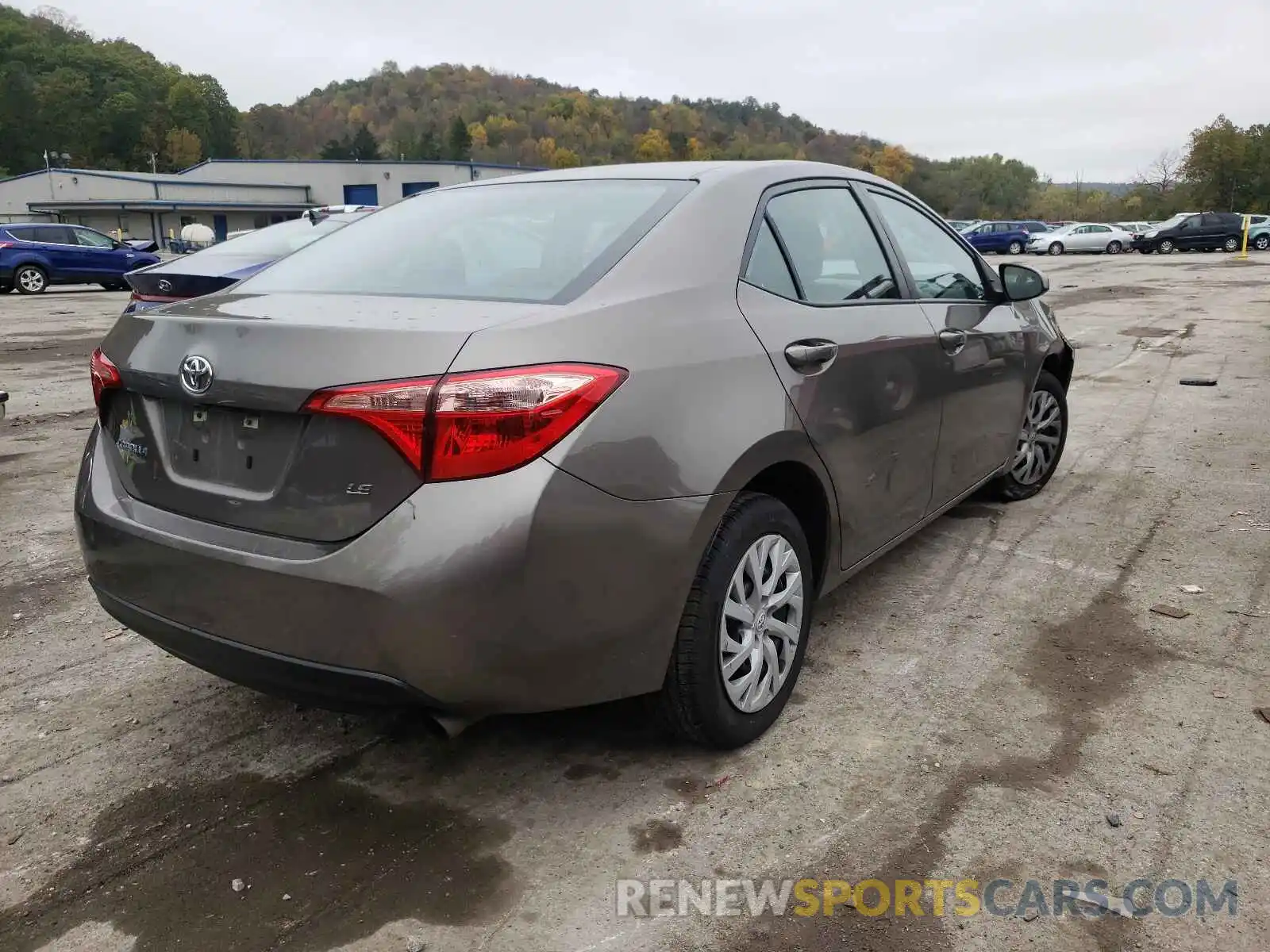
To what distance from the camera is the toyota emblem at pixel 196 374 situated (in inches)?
93.0

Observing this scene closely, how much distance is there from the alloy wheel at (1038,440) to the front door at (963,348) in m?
0.50

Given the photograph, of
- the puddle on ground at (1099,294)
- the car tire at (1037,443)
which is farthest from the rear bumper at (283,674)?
the puddle on ground at (1099,294)

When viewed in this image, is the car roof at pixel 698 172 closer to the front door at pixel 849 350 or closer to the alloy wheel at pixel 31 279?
the front door at pixel 849 350

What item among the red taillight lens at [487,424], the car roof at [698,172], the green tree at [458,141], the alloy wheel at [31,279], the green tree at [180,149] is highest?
the green tree at [458,141]

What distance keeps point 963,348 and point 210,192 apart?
66252 mm

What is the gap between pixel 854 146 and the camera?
4131 inches

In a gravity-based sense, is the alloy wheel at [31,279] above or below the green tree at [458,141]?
below

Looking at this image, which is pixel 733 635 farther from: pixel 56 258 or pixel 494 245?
pixel 56 258

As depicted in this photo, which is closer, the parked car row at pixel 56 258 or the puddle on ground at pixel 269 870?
the puddle on ground at pixel 269 870

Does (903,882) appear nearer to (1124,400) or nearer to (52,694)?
(52,694)

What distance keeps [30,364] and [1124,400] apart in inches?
422

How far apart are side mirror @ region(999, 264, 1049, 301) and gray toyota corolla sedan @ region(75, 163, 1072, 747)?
1.34 meters

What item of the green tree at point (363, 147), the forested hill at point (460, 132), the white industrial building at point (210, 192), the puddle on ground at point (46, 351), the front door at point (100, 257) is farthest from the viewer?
the green tree at point (363, 147)

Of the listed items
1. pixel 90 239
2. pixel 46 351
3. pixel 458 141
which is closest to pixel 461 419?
pixel 46 351
